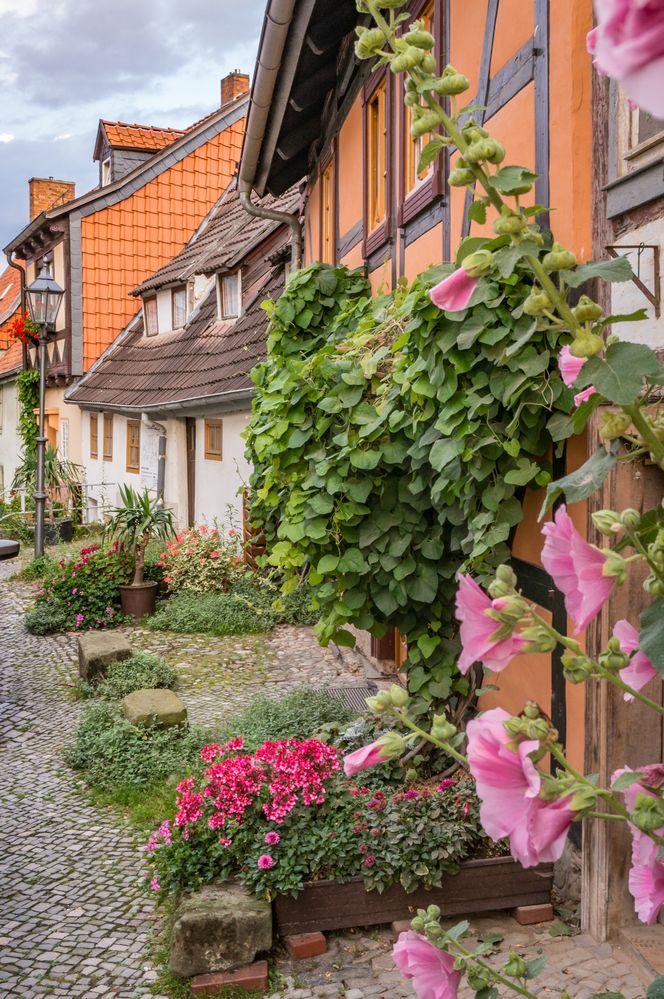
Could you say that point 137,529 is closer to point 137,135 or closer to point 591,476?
point 591,476

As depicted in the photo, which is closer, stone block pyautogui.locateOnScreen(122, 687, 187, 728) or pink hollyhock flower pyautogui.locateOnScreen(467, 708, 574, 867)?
pink hollyhock flower pyautogui.locateOnScreen(467, 708, 574, 867)

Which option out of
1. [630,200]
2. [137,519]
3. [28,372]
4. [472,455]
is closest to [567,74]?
[630,200]

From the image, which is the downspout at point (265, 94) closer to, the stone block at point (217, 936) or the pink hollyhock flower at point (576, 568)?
the stone block at point (217, 936)

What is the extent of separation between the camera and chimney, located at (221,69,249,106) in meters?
19.5

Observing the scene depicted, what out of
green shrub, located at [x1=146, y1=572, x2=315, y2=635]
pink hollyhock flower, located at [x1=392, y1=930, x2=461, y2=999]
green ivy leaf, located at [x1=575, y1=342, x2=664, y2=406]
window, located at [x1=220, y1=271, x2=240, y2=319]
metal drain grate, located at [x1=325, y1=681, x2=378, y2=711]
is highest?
window, located at [x1=220, y1=271, x2=240, y2=319]

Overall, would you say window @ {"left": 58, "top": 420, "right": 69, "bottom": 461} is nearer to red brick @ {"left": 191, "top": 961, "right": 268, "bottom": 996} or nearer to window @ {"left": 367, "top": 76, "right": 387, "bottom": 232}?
window @ {"left": 367, "top": 76, "right": 387, "bottom": 232}

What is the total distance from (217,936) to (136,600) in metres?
6.76

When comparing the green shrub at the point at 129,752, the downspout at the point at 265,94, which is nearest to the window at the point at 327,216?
the downspout at the point at 265,94

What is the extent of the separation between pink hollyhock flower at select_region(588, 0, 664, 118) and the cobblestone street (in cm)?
317

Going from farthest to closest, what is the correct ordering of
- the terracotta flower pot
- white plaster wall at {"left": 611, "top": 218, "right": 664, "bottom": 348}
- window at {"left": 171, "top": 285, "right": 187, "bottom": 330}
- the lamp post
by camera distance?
1. window at {"left": 171, "top": 285, "right": 187, "bottom": 330}
2. the lamp post
3. the terracotta flower pot
4. white plaster wall at {"left": 611, "top": 218, "right": 664, "bottom": 348}

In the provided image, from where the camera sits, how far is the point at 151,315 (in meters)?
16.6

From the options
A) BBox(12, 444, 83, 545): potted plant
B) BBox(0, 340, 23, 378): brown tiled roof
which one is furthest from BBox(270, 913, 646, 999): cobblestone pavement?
BBox(0, 340, 23, 378): brown tiled roof

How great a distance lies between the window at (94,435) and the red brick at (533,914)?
51.6 feet

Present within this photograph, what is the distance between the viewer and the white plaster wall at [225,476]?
11.4m
